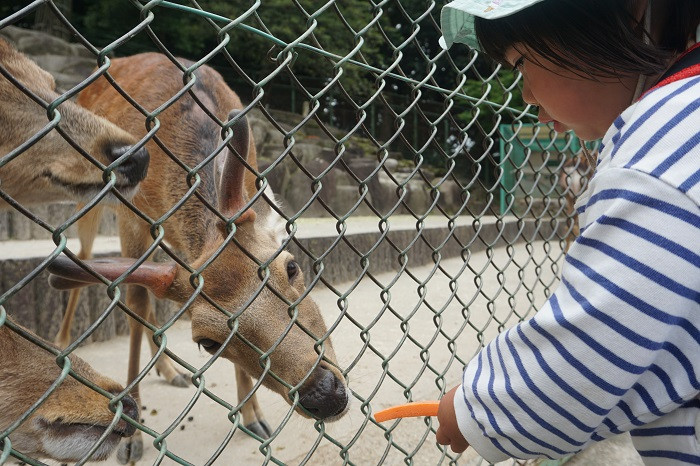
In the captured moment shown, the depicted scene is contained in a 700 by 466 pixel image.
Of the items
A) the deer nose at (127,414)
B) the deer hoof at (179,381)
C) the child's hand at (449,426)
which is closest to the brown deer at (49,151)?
the deer nose at (127,414)

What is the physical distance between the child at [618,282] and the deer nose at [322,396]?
791 millimetres

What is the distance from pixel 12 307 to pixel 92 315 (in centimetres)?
74

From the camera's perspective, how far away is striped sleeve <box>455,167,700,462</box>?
1.00 meters

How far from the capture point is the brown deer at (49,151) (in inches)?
91.6

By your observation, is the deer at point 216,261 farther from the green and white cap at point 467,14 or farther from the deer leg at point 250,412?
the green and white cap at point 467,14

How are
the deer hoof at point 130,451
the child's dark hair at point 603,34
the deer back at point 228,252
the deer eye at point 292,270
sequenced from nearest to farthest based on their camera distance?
the child's dark hair at point 603,34
the deer back at point 228,252
the deer eye at point 292,270
the deer hoof at point 130,451

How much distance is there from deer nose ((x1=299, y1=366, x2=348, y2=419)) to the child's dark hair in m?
1.32

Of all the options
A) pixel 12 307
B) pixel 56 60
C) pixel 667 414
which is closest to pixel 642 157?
pixel 667 414

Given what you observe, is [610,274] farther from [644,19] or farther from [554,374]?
[644,19]

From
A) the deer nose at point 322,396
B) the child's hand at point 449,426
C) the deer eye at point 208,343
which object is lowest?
the deer eye at point 208,343

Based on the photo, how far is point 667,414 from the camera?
3.89 feet

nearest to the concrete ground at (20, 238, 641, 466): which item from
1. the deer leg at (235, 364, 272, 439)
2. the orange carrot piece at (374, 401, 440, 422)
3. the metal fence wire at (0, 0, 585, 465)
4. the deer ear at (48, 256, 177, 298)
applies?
the metal fence wire at (0, 0, 585, 465)

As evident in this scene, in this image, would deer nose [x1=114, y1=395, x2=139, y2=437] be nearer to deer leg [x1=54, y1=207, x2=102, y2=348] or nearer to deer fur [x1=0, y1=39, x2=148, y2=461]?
deer fur [x1=0, y1=39, x2=148, y2=461]

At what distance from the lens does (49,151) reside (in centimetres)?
243
